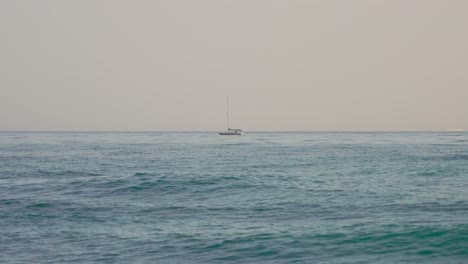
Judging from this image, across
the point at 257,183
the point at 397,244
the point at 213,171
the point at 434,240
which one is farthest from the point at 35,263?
the point at 213,171

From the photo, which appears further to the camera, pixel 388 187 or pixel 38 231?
pixel 388 187

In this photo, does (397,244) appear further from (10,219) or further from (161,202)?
(10,219)

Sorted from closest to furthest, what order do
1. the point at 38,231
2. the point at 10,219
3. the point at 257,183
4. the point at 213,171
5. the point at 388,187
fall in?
the point at 38,231
the point at 10,219
the point at 388,187
the point at 257,183
the point at 213,171

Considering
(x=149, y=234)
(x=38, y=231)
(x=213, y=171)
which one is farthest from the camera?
(x=213, y=171)

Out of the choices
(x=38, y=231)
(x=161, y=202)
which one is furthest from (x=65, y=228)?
(x=161, y=202)

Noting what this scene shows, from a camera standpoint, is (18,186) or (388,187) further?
(18,186)

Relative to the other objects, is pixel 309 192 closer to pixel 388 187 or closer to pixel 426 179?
pixel 388 187

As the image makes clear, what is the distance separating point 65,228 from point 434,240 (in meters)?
15.1

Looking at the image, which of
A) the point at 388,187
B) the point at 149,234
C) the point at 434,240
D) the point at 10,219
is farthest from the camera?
the point at 388,187

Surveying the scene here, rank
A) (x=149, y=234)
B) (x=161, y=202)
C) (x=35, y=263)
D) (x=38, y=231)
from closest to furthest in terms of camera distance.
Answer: (x=35, y=263), (x=149, y=234), (x=38, y=231), (x=161, y=202)

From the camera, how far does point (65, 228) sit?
2409 centimetres

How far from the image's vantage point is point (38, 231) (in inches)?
928

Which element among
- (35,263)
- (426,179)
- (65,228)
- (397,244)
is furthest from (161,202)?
(426,179)

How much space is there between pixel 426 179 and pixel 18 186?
28.3m
